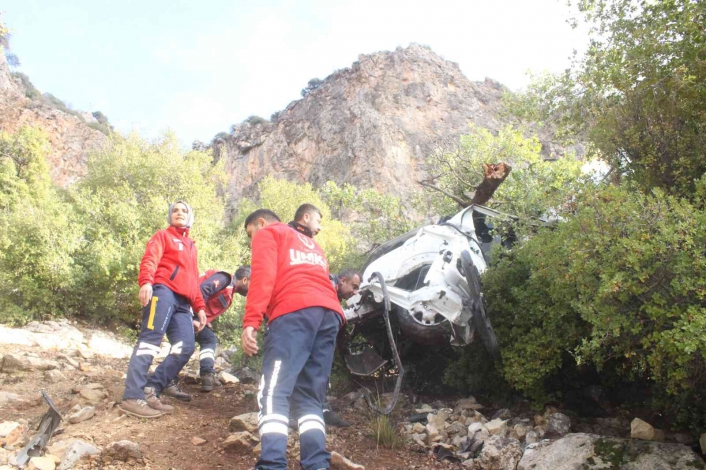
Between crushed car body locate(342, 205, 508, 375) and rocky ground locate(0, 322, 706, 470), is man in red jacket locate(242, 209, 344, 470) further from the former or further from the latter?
crushed car body locate(342, 205, 508, 375)

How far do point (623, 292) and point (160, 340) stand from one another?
3421 millimetres

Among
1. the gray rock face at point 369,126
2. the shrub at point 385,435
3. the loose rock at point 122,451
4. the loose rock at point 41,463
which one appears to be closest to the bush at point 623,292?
the shrub at point 385,435

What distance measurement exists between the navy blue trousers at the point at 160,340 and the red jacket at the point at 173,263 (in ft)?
0.27

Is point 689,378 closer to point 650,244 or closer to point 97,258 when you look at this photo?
point 650,244

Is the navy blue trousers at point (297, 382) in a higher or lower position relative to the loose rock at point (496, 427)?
higher

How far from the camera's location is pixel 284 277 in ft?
10.9

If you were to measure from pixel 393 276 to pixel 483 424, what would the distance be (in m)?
1.71

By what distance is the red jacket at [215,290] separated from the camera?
5.18 meters

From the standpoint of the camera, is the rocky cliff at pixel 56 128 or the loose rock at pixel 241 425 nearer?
the loose rock at pixel 241 425

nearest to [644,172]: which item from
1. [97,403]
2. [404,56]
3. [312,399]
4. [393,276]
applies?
[393,276]

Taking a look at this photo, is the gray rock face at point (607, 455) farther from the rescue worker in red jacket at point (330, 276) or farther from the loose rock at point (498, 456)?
the rescue worker in red jacket at point (330, 276)

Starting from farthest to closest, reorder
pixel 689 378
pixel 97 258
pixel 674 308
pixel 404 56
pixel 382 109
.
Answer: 1. pixel 404 56
2. pixel 382 109
3. pixel 97 258
4. pixel 689 378
5. pixel 674 308

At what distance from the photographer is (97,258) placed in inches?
453

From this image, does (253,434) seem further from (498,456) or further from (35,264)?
(35,264)
